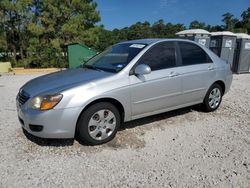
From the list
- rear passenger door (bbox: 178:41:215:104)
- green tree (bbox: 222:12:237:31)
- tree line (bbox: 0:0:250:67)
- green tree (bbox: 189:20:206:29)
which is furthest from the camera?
green tree (bbox: 222:12:237:31)

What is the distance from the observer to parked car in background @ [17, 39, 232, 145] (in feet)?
10.7

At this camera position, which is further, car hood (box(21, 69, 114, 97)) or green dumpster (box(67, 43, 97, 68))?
green dumpster (box(67, 43, 97, 68))

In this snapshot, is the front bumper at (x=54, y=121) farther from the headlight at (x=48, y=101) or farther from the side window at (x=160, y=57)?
the side window at (x=160, y=57)

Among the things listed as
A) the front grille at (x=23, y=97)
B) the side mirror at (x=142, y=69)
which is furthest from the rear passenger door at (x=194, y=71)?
the front grille at (x=23, y=97)

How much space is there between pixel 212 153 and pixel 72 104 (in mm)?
2053

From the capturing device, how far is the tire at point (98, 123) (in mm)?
3424

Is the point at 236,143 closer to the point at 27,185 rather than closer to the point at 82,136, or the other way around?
the point at 82,136

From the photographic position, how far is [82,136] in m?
3.48

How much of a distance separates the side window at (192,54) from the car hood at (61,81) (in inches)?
64.2

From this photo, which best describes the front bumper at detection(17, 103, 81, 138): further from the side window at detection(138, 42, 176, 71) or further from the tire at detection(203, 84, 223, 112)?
the tire at detection(203, 84, 223, 112)

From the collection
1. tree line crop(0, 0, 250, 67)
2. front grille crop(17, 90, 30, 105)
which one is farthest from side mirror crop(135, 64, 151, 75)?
tree line crop(0, 0, 250, 67)

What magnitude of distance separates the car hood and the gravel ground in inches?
32.7

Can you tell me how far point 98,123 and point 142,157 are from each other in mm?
798

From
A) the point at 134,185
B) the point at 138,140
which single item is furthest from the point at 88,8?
the point at 134,185
